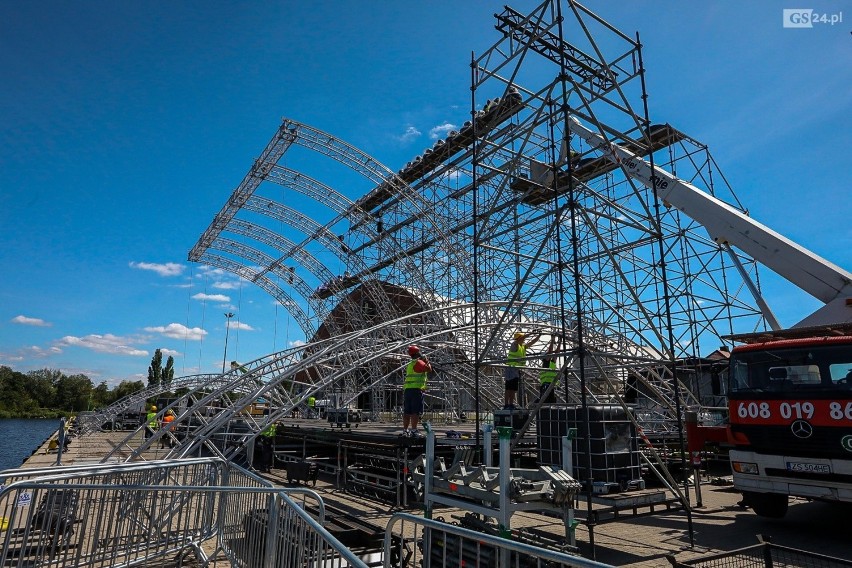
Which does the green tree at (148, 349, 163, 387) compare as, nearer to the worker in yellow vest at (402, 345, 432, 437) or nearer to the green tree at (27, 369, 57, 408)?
the green tree at (27, 369, 57, 408)

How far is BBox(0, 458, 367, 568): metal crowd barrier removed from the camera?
4.76m

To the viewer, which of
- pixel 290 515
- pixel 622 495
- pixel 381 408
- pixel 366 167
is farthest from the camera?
pixel 381 408

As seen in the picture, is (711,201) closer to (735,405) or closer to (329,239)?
(735,405)

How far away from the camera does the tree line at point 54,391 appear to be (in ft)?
252

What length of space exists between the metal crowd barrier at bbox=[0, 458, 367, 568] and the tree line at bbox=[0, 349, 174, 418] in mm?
75284

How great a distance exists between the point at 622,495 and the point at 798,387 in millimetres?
3496

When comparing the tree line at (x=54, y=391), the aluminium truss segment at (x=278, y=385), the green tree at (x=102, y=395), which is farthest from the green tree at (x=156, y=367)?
the aluminium truss segment at (x=278, y=385)

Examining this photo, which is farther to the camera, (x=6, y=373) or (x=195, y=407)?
(x=6, y=373)

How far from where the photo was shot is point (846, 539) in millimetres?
7809

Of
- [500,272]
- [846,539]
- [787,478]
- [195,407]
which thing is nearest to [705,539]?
[787,478]

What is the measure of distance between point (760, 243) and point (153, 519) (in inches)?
573

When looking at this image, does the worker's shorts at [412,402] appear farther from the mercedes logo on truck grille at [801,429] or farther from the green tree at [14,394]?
the green tree at [14,394]

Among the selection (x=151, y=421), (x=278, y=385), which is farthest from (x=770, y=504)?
(x=151, y=421)

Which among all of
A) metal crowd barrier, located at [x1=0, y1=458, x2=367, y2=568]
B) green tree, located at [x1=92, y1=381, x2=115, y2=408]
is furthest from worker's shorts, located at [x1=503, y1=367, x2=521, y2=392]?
green tree, located at [x1=92, y1=381, x2=115, y2=408]
